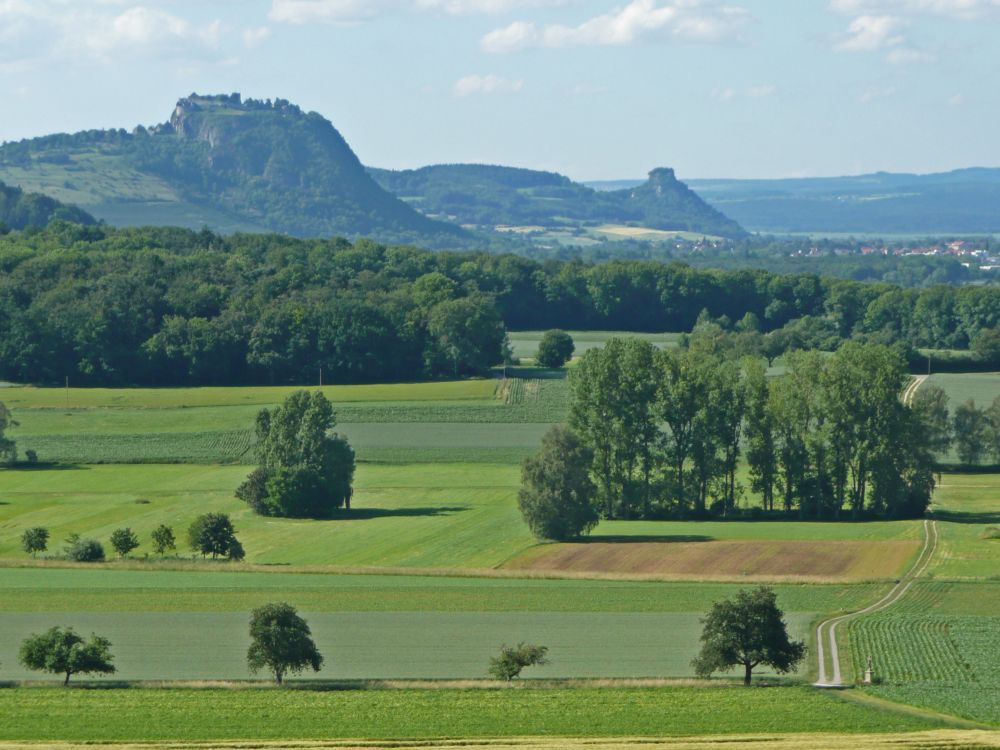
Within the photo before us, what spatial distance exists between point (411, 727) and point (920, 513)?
1826 inches

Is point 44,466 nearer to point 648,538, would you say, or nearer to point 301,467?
point 301,467

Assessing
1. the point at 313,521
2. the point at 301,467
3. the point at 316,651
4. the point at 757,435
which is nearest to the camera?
the point at 316,651

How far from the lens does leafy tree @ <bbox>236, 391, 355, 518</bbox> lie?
8538 cm

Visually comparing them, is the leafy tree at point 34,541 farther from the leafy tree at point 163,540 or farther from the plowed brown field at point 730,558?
the plowed brown field at point 730,558

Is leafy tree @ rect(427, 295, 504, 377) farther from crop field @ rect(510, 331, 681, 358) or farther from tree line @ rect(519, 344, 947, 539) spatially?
tree line @ rect(519, 344, 947, 539)

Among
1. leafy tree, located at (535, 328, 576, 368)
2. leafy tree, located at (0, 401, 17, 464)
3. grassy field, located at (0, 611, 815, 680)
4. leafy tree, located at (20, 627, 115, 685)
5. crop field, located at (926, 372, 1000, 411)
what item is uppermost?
leafy tree, located at (535, 328, 576, 368)

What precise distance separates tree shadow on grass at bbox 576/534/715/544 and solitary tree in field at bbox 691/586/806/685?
26.6 metres

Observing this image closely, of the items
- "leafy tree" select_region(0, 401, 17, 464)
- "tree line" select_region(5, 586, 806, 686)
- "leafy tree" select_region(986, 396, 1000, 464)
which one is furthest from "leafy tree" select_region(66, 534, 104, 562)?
"leafy tree" select_region(986, 396, 1000, 464)

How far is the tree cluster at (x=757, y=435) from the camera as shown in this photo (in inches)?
3420

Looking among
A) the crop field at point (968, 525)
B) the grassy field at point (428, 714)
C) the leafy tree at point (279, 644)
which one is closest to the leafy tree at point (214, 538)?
the leafy tree at point (279, 644)

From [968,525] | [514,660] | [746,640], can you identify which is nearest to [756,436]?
[968,525]

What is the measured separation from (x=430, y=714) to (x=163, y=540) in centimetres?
3096

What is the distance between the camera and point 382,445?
103938 mm

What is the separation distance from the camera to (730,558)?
72.6m
